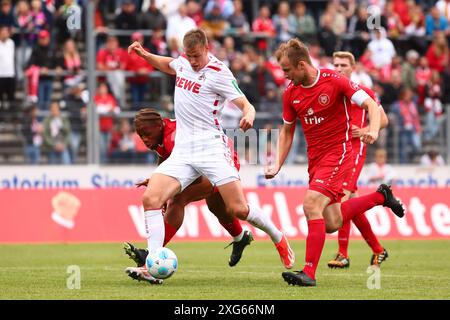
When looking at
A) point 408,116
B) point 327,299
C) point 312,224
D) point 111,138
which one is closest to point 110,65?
point 111,138

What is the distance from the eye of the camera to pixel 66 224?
20.2 meters

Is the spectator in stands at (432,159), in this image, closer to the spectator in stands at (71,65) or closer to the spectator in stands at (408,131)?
the spectator in stands at (408,131)

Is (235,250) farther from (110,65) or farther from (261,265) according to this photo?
(110,65)

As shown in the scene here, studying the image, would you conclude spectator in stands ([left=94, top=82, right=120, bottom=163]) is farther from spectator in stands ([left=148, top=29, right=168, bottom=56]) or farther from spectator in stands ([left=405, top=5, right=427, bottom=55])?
spectator in stands ([left=405, top=5, right=427, bottom=55])

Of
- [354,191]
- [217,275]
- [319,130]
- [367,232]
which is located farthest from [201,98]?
[367,232]

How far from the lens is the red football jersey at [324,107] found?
11.0 m

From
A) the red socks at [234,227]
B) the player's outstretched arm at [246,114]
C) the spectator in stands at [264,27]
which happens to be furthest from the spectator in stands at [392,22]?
the player's outstretched arm at [246,114]

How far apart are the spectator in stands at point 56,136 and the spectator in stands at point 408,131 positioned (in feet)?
24.3

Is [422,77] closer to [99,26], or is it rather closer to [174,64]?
[99,26]

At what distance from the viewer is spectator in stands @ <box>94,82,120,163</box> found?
891 inches

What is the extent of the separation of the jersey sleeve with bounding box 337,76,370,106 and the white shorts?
1448mm

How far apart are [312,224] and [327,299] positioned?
156 cm

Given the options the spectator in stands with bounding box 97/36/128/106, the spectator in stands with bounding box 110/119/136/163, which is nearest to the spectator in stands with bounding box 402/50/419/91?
the spectator in stands with bounding box 97/36/128/106

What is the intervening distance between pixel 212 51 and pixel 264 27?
89.1 inches
